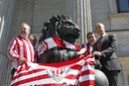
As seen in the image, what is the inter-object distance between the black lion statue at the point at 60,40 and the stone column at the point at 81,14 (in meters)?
5.52

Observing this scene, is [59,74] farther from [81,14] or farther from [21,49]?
[81,14]

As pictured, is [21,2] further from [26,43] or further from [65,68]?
[65,68]

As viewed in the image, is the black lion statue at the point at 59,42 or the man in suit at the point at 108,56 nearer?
the black lion statue at the point at 59,42

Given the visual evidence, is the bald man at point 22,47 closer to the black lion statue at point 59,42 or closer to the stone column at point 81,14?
the black lion statue at point 59,42

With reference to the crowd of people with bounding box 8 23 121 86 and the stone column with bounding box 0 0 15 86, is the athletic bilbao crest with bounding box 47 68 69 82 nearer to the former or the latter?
the crowd of people with bounding box 8 23 121 86

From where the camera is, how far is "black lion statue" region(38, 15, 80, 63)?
329 cm

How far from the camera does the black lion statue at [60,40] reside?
329cm

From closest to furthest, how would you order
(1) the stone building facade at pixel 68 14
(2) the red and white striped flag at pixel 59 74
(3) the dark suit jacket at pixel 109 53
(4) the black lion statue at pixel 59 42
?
1. (2) the red and white striped flag at pixel 59 74
2. (4) the black lion statue at pixel 59 42
3. (3) the dark suit jacket at pixel 109 53
4. (1) the stone building facade at pixel 68 14

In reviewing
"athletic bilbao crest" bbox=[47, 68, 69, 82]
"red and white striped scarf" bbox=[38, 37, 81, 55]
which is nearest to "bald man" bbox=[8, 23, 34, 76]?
"red and white striped scarf" bbox=[38, 37, 81, 55]

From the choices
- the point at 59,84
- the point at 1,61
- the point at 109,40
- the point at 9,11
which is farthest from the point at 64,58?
the point at 9,11

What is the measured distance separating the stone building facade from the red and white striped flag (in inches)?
216

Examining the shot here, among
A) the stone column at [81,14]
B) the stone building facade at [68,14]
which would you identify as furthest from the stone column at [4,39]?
the stone column at [81,14]

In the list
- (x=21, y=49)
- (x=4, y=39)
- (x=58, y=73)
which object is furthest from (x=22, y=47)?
(x=4, y=39)

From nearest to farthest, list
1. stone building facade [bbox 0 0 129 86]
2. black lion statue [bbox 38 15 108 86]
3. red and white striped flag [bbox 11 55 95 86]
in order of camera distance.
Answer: red and white striped flag [bbox 11 55 95 86] < black lion statue [bbox 38 15 108 86] < stone building facade [bbox 0 0 129 86]
